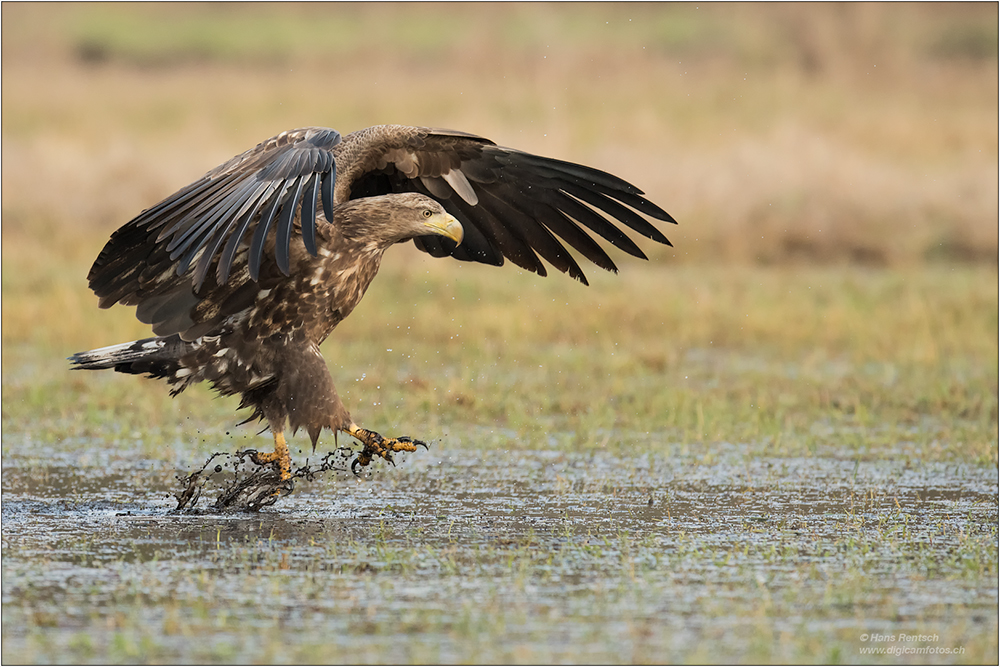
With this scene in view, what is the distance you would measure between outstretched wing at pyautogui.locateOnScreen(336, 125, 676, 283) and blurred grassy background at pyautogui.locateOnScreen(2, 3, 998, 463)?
107 centimetres

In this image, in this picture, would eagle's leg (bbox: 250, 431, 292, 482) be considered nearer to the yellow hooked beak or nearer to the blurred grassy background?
the yellow hooked beak

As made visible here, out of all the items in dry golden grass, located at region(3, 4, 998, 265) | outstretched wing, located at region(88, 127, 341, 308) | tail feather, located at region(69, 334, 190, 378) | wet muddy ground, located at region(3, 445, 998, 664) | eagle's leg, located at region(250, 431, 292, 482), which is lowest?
wet muddy ground, located at region(3, 445, 998, 664)

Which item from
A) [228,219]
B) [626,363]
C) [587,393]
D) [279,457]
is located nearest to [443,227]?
[228,219]

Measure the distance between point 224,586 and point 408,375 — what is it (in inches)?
171

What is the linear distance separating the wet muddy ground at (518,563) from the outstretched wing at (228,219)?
2.95 ft

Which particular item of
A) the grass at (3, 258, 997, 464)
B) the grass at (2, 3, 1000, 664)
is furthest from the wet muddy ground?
the grass at (3, 258, 997, 464)

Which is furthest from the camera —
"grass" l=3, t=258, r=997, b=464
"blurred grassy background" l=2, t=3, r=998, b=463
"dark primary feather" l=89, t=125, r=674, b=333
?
"blurred grassy background" l=2, t=3, r=998, b=463

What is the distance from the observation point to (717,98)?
63.2 feet

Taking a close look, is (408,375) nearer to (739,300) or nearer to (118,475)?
(118,475)

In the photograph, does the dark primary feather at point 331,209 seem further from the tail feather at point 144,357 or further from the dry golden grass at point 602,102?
the dry golden grass at point 602,102

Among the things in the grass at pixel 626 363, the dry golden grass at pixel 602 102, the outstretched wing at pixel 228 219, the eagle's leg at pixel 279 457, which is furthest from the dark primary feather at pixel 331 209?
the dry golden grass at pixel 602 102

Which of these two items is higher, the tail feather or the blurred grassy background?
the blurred grassy background

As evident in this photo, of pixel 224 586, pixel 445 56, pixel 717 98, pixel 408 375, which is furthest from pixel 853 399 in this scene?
pixel 445 56

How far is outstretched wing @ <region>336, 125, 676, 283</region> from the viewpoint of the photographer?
20.4 ft
